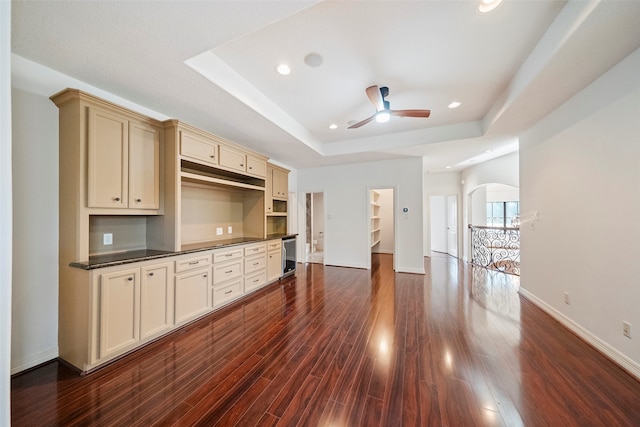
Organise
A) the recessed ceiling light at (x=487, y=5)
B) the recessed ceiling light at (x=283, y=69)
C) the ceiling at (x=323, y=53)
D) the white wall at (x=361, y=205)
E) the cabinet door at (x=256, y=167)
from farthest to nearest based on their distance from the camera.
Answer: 1. the white wall at (x=361, y=205)
2. the cabinet door at (x=256, y=167)
3. the recessed ceiling light at (x=283, y=69)
4. the recessed ceiling light at (x=487, y=5)
5. the ceiling at (x=323, y=53)

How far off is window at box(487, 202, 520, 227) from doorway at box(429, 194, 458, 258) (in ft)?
14.0

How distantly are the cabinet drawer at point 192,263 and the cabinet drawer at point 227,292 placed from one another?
1.33 feet

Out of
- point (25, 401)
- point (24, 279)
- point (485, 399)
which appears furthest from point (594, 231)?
point (24, 279)

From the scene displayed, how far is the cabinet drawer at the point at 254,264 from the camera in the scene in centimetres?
363

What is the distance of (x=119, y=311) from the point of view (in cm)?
206

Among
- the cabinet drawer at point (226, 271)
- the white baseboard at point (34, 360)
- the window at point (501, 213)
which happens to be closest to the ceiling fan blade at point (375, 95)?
the cabinet drawer at point (226, 271)

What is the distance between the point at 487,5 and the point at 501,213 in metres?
11.6

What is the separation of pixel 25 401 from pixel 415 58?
4.49 metres

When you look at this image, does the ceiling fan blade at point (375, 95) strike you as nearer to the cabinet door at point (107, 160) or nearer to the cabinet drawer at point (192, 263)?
the cabinet door at point (107, 160)

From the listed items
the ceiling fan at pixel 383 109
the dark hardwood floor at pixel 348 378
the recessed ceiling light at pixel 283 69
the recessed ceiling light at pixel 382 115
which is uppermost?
the recessed ceiling light at pixel 283 69

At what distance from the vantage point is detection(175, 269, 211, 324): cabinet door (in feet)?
8.46

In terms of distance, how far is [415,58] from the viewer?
2420mm

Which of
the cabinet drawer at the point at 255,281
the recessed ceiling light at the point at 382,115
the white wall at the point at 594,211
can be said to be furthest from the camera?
the cabinet drawer at the point at 255,281

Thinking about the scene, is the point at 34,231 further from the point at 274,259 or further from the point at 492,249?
the point at 492,249
